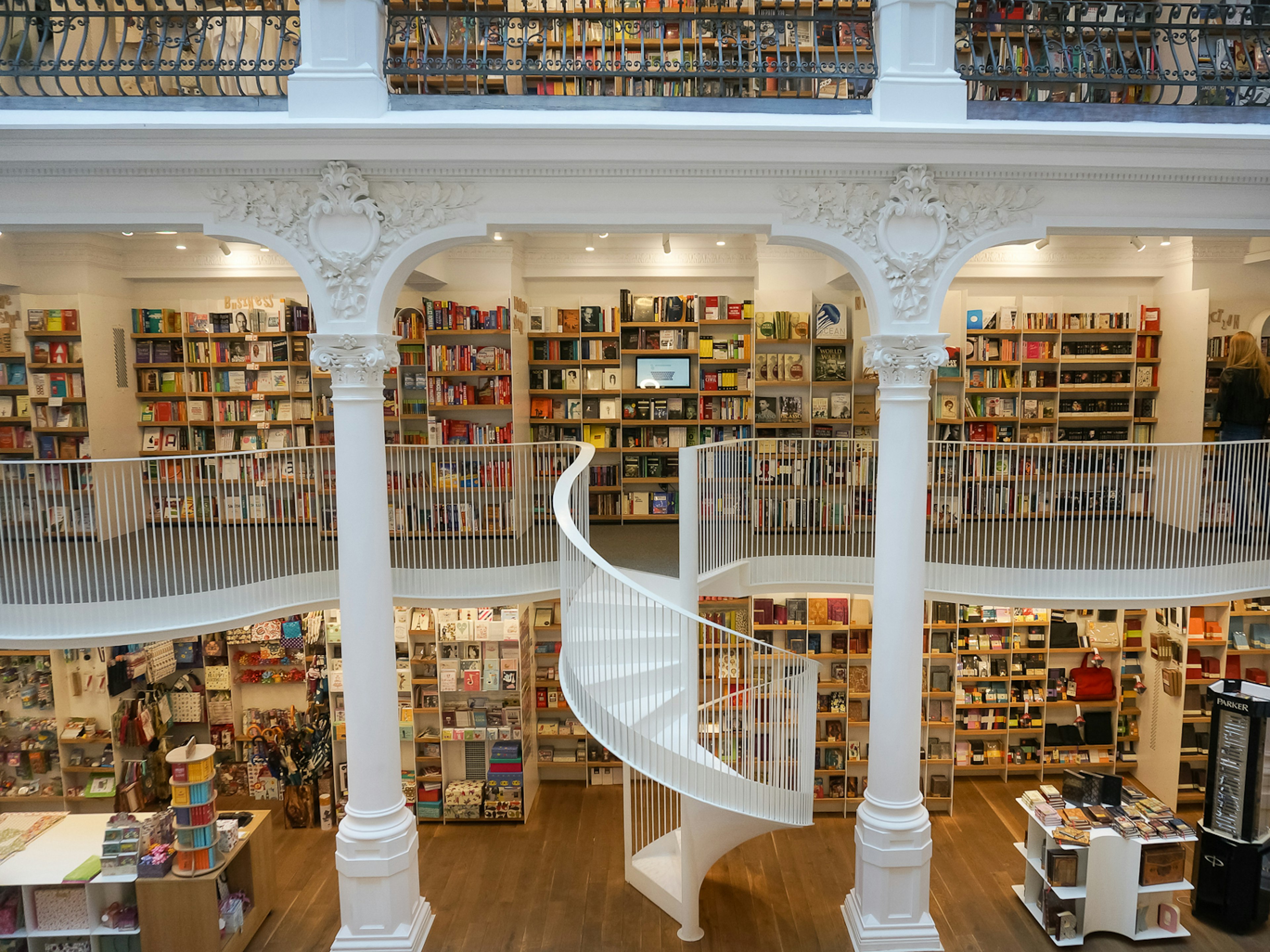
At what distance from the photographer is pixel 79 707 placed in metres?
7.05

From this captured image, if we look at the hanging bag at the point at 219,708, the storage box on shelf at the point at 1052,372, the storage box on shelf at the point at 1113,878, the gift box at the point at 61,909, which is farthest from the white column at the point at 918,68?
the hanging bag at the point at 219,708

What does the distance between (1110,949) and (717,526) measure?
11.8ft

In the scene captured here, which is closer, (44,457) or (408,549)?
(408,549)

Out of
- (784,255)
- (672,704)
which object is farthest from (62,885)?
(784,255)

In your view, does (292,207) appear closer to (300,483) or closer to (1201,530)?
(300,483)

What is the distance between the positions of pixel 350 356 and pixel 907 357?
300 cm

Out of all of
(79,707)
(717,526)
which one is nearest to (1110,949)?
(717,526)

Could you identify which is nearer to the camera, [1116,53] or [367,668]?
[367,668]

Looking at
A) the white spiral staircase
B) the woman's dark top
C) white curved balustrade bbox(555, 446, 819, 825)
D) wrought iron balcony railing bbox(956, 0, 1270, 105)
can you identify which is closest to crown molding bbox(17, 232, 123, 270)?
the white spiral staircase

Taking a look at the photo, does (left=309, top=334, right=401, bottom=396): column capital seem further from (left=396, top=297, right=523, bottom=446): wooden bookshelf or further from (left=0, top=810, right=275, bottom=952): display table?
(left=0, top=810, right=275, bottom=952): display table

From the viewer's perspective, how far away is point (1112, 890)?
5.37 meters

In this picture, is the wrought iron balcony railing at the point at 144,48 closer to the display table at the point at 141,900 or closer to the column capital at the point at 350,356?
the column capital at the point at 350,356

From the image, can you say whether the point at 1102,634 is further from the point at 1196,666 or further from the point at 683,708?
the point at 683,708

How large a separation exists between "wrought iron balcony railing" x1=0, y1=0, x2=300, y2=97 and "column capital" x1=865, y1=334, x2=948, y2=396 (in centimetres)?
337
